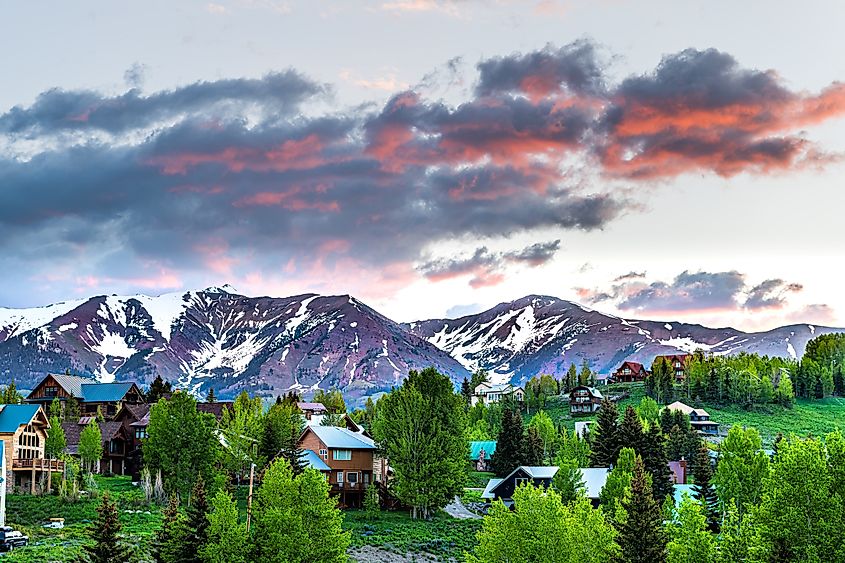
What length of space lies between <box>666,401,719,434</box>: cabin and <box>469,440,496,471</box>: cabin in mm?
30917

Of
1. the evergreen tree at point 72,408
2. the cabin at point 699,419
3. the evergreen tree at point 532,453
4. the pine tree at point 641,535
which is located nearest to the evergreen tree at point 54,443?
the evergreen tree at point 72,408

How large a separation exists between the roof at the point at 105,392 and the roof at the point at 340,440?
140 ft

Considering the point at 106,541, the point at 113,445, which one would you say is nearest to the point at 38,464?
the point at 113,445

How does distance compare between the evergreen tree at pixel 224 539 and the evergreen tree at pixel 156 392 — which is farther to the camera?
the evergreen tree at pixel 156 392

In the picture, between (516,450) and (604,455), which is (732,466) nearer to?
(604,455)

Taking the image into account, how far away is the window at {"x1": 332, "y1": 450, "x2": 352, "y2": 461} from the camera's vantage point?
318ft

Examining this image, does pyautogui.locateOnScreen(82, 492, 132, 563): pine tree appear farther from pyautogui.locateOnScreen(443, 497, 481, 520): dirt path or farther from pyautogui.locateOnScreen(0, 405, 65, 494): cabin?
pyautogui.locateOnScreen(443, 497, 481, 520): dirt path

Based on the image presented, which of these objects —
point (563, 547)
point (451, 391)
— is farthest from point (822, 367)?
point (563, 547)

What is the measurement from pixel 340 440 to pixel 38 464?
107 feet

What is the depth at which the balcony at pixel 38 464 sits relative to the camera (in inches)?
2949

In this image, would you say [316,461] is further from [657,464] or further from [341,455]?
[657,464]

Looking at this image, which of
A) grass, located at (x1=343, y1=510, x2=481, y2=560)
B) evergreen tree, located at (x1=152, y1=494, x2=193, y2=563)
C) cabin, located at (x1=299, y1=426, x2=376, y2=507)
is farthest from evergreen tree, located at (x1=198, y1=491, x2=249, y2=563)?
cabin, located at (x1=299, y1=426, x2=376, y2=507)

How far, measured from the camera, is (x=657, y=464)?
96.6 m

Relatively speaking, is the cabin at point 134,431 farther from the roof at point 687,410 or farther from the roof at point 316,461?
the roof at point 687,410
